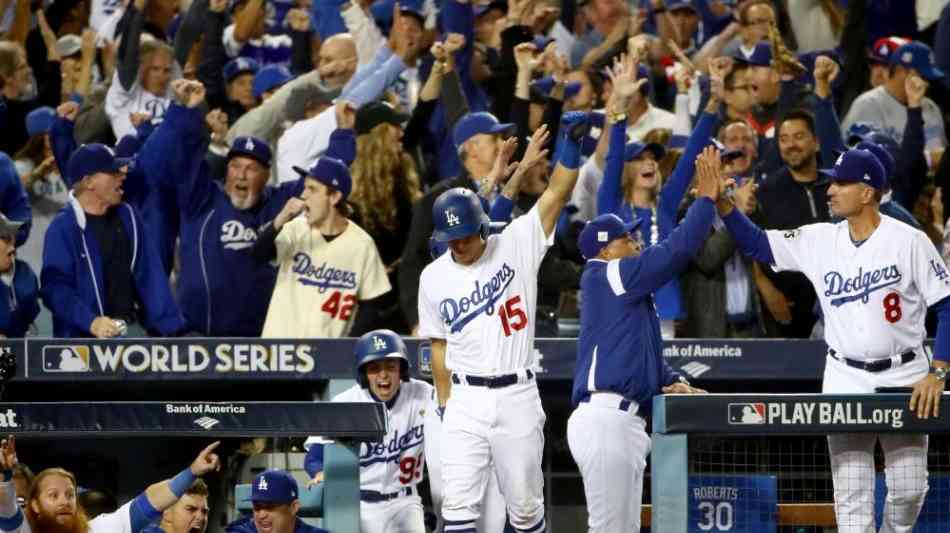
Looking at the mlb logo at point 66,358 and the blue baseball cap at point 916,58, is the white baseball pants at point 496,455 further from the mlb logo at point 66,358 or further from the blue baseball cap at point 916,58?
the blue baseball cap at point 916,58

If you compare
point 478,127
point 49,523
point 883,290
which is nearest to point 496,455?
point 883,290

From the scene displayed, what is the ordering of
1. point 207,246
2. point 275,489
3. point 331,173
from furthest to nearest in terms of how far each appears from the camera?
point 207,246 → point 331,173 → point 275,489

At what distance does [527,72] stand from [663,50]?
112 inches

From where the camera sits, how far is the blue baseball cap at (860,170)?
303 inches

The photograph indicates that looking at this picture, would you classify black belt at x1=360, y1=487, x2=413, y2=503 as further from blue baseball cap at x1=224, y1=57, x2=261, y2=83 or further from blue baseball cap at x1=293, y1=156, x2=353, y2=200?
blue baseball cap at x1=224, y1=57, x2=261, y2=83

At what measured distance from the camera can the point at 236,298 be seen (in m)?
9.58

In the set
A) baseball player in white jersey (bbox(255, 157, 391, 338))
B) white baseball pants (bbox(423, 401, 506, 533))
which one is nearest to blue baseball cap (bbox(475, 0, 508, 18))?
baseball player in white jersey (bbox(255, 157, 391, 338))

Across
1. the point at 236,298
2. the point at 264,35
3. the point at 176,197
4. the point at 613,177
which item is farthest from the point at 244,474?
the point at 264,35

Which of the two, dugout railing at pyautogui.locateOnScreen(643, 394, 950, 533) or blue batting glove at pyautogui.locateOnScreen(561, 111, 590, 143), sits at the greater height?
blue batting glove at pyautogui.locateOnScreen(561, 111, 590, 143)

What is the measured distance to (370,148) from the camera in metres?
10.1

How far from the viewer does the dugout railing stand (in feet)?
23.7

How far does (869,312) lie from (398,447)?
2.36 m

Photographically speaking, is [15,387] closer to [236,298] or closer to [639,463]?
[236,298]

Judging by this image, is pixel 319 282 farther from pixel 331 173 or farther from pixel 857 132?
pixel 857 132
